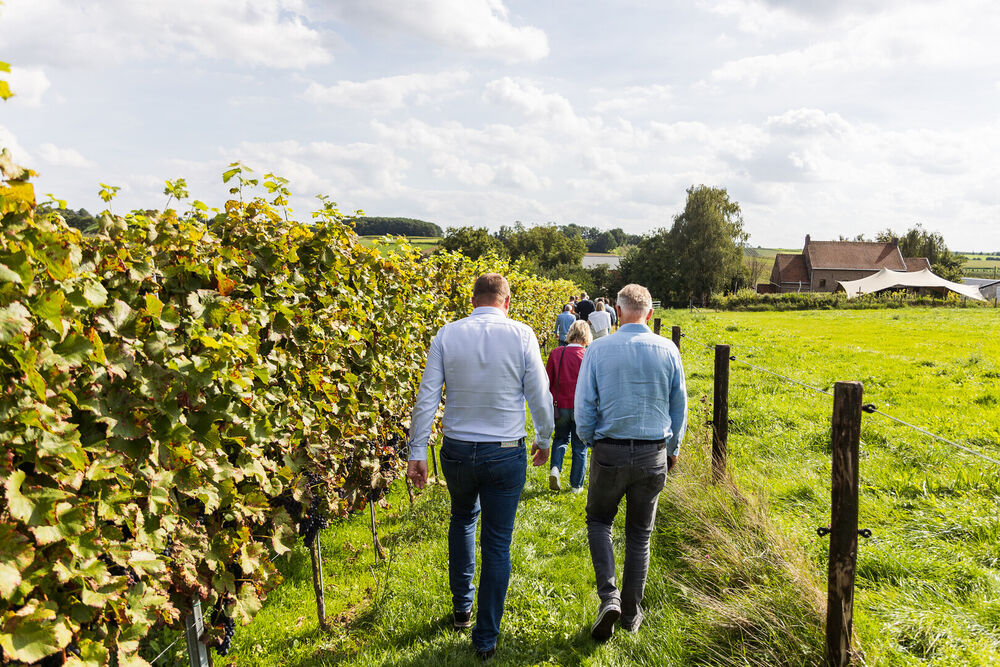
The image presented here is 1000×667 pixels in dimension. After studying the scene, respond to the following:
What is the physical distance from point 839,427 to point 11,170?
346 cm

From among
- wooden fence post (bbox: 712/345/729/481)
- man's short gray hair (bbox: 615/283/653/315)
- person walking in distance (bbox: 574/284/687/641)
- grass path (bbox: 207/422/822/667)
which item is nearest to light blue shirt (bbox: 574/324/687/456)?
person walking in distance (bbox: 574/284/687/641)

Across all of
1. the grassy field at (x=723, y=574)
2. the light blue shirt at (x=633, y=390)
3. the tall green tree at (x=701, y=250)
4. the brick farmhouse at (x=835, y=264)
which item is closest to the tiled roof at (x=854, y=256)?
the brick farmhouse at (x=835, y=264)

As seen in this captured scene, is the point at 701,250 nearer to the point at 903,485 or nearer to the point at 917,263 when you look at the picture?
the point at 917,263

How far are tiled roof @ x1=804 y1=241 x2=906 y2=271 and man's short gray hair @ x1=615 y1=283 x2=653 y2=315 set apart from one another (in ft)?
237

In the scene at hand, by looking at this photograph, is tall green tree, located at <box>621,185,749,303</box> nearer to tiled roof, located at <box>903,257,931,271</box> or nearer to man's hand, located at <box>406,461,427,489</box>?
tiled roof, located at <box>903,257,931,271</box>

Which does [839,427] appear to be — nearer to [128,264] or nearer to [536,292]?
[128,264]

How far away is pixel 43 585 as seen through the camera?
5.78 feet

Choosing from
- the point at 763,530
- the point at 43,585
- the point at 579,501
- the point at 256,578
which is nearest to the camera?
the point at 43,585

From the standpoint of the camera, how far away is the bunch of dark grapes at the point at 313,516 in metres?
3.96

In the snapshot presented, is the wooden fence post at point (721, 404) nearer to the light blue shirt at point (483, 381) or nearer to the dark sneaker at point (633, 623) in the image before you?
the dark sneaker at point (633, 623)

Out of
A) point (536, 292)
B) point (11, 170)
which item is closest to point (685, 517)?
point (11, 170)

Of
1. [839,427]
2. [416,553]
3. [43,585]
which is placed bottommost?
[416,553]

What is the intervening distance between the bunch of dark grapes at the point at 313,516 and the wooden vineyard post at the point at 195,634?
3.29ft

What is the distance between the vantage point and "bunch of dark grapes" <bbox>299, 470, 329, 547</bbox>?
3.96m
